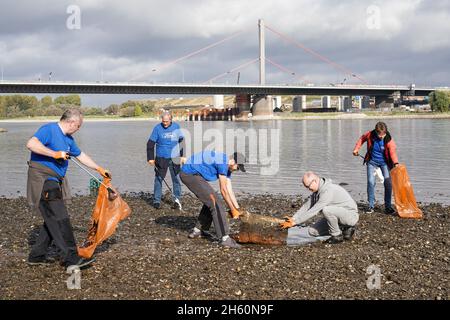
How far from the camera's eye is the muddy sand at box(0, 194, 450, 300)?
5.47 m

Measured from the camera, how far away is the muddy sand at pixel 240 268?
18.0 ft

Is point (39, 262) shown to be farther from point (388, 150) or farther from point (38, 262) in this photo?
point (388, 150)

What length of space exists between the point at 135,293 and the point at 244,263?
151 cm

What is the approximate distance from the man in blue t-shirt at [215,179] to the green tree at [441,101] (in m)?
102

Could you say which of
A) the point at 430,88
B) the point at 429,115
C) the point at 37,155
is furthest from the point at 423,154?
the point at 430,88

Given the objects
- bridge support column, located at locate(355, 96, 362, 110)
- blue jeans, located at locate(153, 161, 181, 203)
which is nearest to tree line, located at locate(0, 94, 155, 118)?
bridge support column, located at locate(355, 96, 362, 110)

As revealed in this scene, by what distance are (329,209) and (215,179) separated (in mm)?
1679

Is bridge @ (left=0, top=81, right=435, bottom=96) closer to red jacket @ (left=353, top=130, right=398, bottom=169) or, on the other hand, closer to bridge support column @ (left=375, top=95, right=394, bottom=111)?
bridge support column @ (left=375, top=95, right=394, bottom=111)

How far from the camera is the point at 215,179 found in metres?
7.61

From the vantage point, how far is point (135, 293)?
5473 mm

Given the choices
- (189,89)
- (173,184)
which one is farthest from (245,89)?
(173,184)

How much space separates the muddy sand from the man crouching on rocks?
26cm
